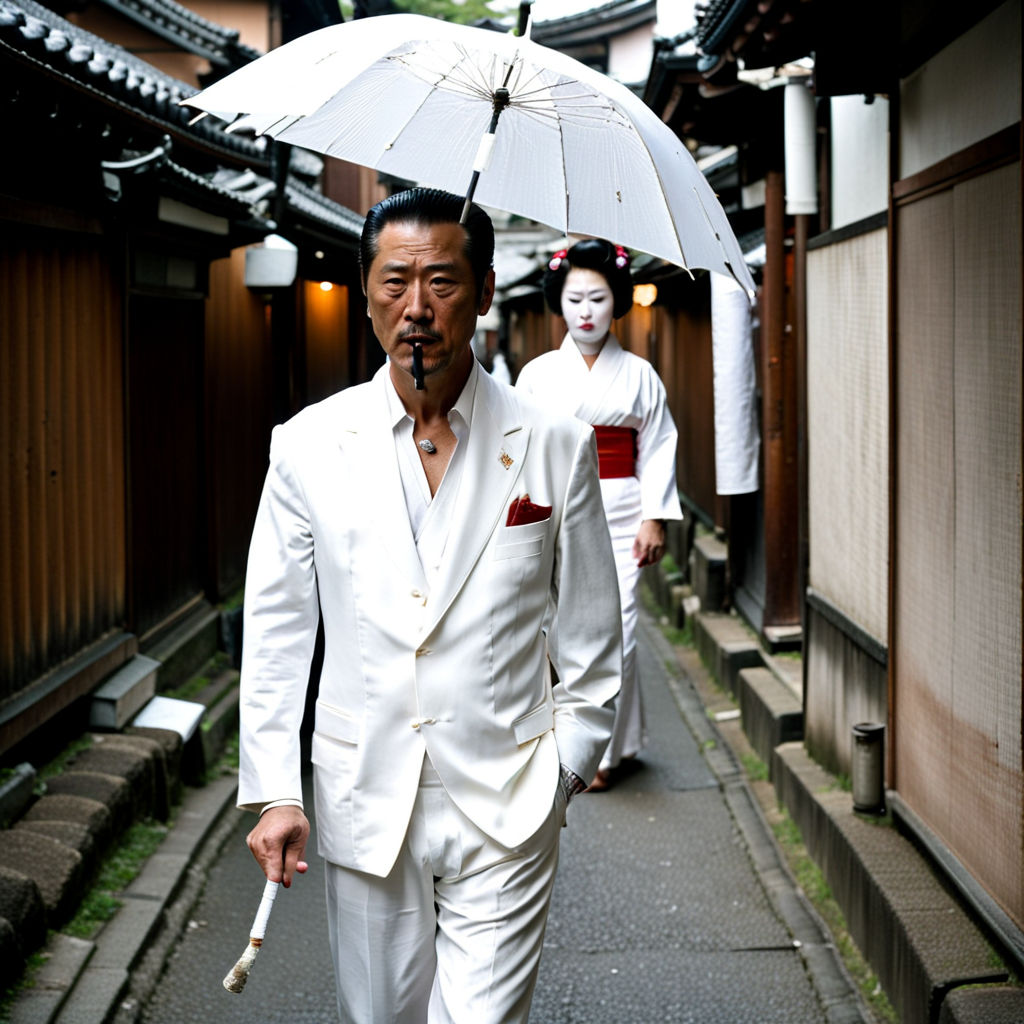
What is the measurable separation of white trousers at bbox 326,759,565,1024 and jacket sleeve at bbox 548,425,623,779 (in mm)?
171

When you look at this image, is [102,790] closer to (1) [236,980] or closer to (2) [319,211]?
(1) [236,980]

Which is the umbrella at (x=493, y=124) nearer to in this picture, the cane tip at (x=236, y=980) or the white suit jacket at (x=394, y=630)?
the white suit jacket at (x=394, y=630)

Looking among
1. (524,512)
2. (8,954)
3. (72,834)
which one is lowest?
(8,954)

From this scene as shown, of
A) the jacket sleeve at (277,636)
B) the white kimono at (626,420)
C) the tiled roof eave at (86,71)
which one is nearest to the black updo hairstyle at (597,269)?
the white kimono at (626,420)

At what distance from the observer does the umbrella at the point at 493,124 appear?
3.49 metres

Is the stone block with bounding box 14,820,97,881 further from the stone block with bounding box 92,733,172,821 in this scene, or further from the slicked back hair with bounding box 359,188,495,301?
the slicked back hair with bounding box 359,188,495,301

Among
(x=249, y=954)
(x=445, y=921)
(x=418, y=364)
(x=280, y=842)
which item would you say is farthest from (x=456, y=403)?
(x=249, y=954)

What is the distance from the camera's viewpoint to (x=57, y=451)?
23.7 ft

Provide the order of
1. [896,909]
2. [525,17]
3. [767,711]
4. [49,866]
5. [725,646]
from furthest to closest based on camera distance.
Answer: [725,646] → [767,711] → [49,866] → [896,909] → [525,17]

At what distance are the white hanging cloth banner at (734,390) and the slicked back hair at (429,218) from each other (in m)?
6.42

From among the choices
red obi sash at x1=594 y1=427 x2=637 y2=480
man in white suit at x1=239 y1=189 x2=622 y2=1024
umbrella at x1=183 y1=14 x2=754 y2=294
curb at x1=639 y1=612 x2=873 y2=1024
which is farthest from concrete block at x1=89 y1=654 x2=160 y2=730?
man in white suit at x1=239 y1=189 x2=622 y2=1024

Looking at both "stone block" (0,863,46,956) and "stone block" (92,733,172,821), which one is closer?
"stone block" (0,863,46,956)

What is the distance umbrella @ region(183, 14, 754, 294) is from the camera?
3492 millimetres

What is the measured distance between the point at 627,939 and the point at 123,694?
316 cm
